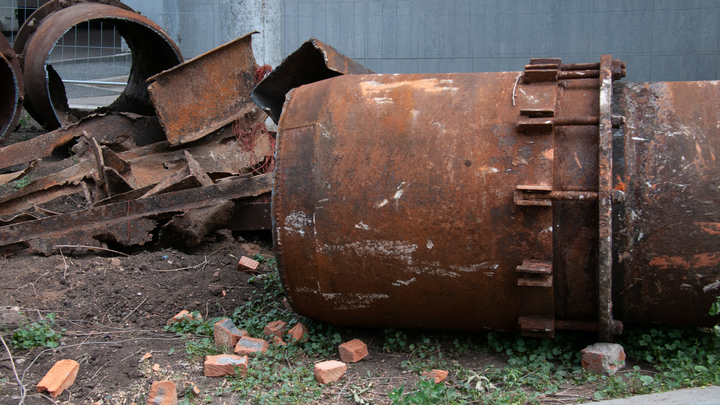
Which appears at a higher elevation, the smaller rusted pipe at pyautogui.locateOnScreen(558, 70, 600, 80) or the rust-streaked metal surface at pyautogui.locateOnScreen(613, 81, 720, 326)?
the smaller rusted pipe at pyautogui.locateOnScreen(558, 70, 600, 80)

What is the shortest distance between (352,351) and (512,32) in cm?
611

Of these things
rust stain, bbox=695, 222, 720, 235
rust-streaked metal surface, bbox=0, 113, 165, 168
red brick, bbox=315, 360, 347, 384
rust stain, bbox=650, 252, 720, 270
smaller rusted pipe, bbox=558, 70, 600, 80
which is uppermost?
smaller rusted pipe, bbox=558, 70, 600, 80

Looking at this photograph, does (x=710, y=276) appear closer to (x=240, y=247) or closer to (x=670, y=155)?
(x=670, y=155)

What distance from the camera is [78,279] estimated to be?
364 centimetres

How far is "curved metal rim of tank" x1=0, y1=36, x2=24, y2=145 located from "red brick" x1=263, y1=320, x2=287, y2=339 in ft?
13.3

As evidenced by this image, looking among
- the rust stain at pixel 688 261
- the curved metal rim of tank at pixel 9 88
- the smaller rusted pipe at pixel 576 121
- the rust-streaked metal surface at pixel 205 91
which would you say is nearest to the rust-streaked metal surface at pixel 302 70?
the smaller rusted pipe at pixel 576 121

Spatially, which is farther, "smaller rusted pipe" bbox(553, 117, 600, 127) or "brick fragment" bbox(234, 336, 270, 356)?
"brick fragment" bbox(234, 336, 270, 356)

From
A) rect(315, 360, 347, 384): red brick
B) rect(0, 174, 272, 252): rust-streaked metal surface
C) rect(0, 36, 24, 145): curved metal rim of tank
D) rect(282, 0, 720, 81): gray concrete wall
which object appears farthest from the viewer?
rect(282, 0, 720, 81): gray concrete wall

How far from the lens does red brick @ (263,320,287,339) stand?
3.01m

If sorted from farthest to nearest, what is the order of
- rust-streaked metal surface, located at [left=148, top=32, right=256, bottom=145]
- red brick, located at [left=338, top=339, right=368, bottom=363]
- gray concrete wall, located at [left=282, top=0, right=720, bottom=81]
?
gray concrete wall, located at [left=282, top=0, right=720, bottom=81], rust-streaked metal surface, located at [left=148, top=32, right=256, bottom=145], red brick, located at [left=338, top=339, right=368, bottom=363]

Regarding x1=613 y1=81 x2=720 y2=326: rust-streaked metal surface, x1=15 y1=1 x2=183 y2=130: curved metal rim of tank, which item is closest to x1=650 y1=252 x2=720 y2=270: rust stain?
x1=613 y1=81 x2=720 y2=326: rust-streaked metal surface

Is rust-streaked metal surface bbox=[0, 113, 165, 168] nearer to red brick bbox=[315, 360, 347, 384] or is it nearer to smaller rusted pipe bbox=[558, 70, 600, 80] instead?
red brick bbox=[315, 360, 347, 384]

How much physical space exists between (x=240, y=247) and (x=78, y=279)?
3.81 feet

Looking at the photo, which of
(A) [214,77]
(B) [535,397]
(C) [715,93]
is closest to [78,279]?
(A) [214,77]
